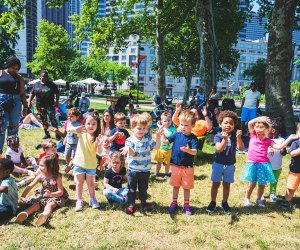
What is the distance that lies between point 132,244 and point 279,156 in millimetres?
3202

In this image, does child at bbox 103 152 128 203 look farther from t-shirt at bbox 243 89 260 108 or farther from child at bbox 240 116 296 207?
t-shirt at bbox 243 89 260 108

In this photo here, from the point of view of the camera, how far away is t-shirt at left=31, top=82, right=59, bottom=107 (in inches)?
342

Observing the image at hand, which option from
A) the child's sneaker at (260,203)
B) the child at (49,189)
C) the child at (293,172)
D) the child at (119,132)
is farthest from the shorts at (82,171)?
the child at (293,172)

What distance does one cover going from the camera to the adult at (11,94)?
603 centimetres

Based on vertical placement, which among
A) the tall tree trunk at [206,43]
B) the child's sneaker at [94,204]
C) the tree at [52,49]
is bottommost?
the child's sneaker at [94,204]

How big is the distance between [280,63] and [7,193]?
369 inches

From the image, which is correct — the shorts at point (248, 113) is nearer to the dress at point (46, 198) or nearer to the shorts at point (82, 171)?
the shorts at point (82, 171)

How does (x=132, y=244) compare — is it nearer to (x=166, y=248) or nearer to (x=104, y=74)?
(x=166, y=248)

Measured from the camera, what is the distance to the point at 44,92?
28.7 ft

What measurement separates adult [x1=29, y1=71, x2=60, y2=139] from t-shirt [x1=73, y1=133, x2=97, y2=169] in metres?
4.48

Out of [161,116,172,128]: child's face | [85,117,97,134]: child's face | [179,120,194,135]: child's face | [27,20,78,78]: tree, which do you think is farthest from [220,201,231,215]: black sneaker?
[27,20,78,78]: tree

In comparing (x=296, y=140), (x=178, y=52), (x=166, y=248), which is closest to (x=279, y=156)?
(x=296, y=140)

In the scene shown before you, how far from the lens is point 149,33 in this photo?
76.5ft

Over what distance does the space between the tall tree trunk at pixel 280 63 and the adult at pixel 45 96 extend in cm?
737
